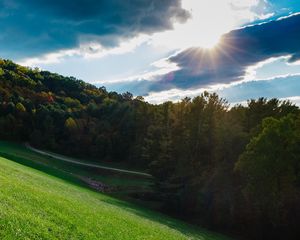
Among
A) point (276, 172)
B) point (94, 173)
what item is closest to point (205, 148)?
point (276, 172)

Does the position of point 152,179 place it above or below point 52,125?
below

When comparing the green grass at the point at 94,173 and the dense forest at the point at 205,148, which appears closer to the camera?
the dense forest at the point at 205,148

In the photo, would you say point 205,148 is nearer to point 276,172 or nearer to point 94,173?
point 276,172

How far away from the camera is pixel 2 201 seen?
18953 millimetres

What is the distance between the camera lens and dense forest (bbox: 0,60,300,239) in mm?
47594

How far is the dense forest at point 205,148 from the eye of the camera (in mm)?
47594

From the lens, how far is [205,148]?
67062mm

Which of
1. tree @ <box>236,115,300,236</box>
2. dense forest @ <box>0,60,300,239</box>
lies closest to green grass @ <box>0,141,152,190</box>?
dense forest @ <box>0,60,300,239</box>

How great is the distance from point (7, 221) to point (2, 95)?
114m

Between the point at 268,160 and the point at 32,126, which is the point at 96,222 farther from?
the point at 32,126

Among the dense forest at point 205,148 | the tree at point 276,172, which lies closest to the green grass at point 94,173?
the dense forest at point 205,148

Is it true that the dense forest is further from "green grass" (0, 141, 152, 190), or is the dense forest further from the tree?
"green grass" (0, 141, 152, 190)

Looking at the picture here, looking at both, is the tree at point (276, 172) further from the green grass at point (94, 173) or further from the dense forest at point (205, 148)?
the green grass at point (94, 173)

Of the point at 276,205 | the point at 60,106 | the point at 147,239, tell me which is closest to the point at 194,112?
the point at 276,205
